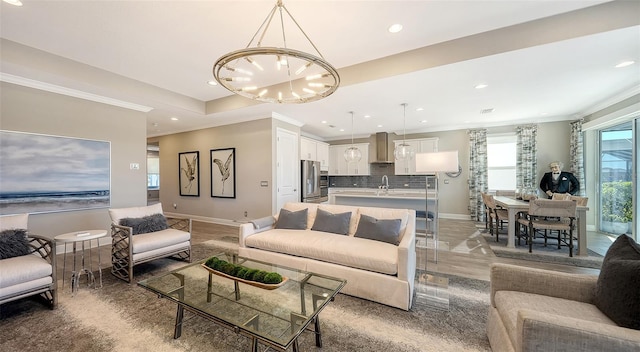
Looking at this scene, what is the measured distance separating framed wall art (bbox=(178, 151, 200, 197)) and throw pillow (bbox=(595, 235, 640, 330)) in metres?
7.26

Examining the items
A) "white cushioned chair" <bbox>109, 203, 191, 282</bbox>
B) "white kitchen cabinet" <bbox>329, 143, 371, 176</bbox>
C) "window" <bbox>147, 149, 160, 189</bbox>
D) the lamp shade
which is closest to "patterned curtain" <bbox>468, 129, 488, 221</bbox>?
"white kitchen cabinet" <bbox>329, 143, 371, 176</bbox>

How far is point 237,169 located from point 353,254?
14.1 feet

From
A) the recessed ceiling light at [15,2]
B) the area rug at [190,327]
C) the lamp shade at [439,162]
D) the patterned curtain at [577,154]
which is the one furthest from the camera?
the patterned curtain at [577,154]

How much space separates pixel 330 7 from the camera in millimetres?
2283

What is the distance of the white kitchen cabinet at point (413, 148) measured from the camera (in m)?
7.07

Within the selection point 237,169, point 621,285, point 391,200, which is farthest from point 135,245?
point 391,200

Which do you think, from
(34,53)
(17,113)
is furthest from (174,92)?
(17,113)

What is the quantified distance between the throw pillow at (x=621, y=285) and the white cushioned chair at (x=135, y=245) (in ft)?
13.3

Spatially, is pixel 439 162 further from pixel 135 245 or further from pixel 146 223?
pixel 146 223

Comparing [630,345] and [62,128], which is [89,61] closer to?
[62,128]

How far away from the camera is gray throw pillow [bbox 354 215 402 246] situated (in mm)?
2744

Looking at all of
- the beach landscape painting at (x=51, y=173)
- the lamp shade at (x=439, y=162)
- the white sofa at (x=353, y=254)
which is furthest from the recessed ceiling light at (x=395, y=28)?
the beach landscape painting at (x=51, y=173)

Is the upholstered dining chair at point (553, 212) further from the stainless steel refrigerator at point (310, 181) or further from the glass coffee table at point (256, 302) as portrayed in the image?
the stainless steel refrigerator at point (310, 181)

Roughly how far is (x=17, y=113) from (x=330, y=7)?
15.3 ft
